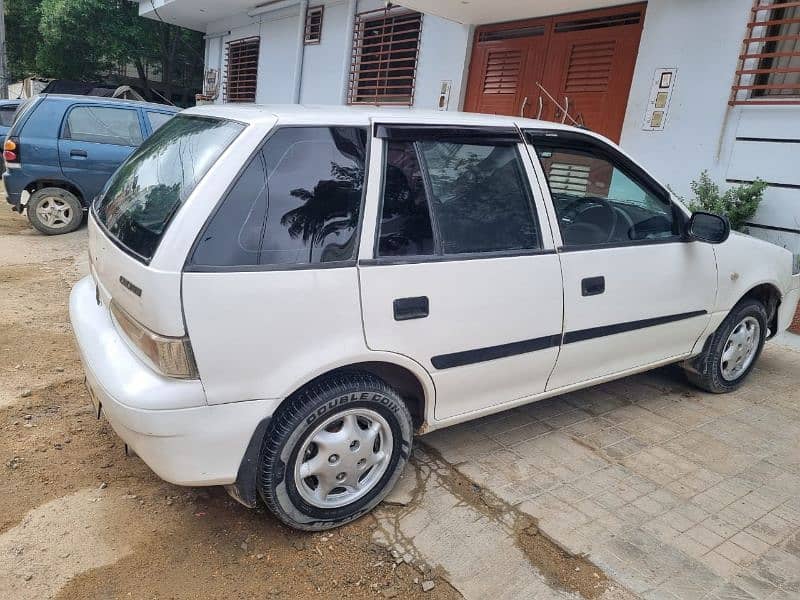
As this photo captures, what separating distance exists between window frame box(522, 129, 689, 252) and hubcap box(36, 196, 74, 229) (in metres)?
6.88

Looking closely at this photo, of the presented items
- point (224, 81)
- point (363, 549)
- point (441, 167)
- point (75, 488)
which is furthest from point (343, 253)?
point (224, 81)

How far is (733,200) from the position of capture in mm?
5402

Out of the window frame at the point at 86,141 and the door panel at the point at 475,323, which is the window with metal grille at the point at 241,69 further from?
the door panel at the point at 475,323

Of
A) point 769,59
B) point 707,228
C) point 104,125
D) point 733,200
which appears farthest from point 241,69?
point 707,228

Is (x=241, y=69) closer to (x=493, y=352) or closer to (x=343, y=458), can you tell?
(x=493, y=352)

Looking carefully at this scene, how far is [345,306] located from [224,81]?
46.6 feet

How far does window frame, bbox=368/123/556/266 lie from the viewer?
7.94 ft

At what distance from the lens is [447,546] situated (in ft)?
8.05

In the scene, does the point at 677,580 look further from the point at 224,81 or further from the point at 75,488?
the point at 224,81

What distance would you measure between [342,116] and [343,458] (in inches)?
55.2

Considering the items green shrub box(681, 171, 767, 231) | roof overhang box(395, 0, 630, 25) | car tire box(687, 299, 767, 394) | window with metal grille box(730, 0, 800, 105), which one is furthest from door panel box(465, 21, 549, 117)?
car tire box(687, 299, 767, 394)

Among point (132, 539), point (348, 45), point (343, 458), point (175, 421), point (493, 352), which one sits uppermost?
point (348, 45)

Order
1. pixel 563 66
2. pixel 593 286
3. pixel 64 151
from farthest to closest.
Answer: pixel 64 151 → pixel 563 66 → pixel 593 286

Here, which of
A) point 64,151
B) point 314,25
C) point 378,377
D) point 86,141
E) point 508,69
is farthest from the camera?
point 314,25
